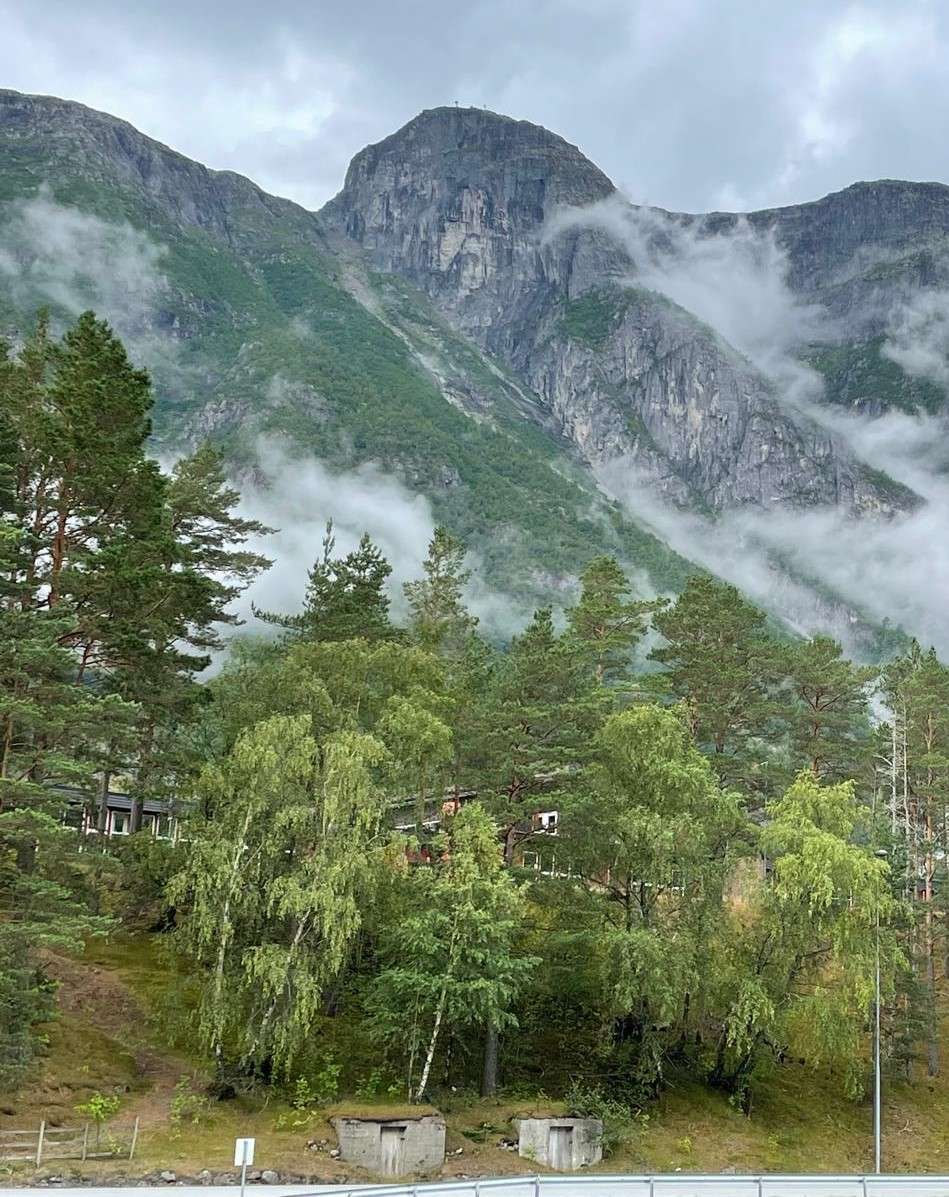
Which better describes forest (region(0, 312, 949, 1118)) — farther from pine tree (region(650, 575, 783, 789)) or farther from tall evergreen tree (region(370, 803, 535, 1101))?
pine tree (region(650, 575, 783, 789))

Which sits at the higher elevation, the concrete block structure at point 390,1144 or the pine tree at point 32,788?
the pine tree at point 32,788

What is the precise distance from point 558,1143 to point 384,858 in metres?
9.95

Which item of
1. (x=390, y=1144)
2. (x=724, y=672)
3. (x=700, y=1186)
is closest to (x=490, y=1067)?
(x=390, y=1144)

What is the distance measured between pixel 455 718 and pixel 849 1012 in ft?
58.5

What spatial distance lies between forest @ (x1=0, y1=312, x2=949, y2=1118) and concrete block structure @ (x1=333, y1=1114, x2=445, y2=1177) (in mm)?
2438

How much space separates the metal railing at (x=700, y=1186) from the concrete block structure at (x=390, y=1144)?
14.3 feet

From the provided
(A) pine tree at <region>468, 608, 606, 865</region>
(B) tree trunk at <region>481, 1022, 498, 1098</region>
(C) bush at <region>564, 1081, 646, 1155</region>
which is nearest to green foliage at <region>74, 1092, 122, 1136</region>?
(B) tree trunk at <region>481, 1022, 498, 1098</region>

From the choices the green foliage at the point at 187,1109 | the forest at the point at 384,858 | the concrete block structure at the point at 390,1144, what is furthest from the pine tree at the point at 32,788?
the concrete block structure at the point at 390,1144

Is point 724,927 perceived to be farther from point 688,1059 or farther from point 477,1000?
point 477,1000

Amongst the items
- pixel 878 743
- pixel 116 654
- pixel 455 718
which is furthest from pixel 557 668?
pixel 878 743

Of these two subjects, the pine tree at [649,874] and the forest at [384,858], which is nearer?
the forest at [384,858]

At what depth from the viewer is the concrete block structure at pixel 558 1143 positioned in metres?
29.6

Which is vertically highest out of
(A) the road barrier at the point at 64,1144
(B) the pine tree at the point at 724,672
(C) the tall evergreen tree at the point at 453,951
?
(B) the pine tree at the point at 724,672

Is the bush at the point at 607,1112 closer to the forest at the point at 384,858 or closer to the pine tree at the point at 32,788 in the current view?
the forest at the point at 384,858
